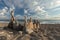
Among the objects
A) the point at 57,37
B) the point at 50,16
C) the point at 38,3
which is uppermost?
the point at 38,3

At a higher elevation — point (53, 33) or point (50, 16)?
point (50, 16)

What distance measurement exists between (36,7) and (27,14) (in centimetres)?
42

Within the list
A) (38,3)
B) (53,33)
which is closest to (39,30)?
(53,33)

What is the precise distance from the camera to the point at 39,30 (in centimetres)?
767

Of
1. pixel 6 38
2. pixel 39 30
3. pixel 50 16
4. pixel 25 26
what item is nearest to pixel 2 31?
pixel 6 38

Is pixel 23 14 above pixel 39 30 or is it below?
above

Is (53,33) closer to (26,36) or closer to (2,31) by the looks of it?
(26,36)

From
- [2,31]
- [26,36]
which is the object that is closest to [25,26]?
[26,36]

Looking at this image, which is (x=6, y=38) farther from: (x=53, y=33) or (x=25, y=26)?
(x=53, y=33)

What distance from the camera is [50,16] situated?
770cm

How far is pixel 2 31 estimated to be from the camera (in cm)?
759

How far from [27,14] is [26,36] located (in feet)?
2.65

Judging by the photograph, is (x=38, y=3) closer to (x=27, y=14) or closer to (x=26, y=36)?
(x=27, y=14)

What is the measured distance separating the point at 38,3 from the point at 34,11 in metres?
0.33
